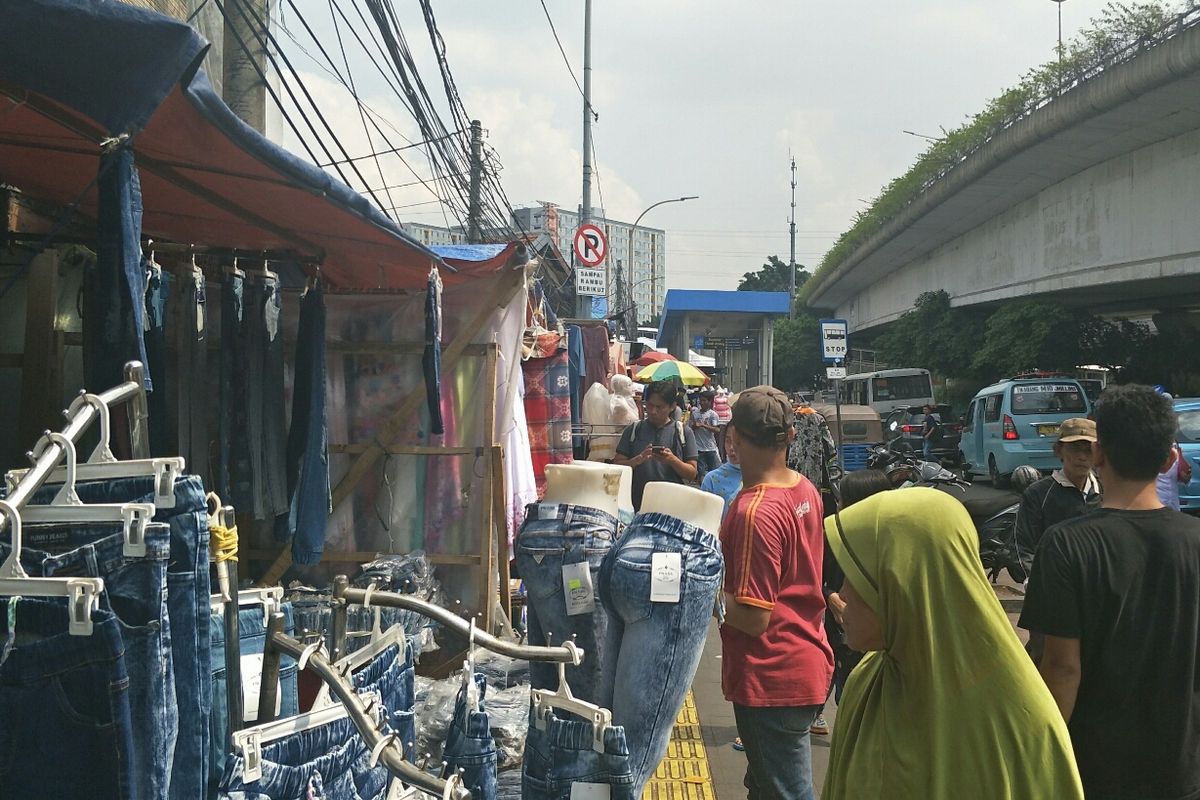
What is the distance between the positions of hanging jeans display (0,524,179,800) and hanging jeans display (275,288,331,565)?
330 cm

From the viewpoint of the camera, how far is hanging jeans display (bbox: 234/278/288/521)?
4824 mm

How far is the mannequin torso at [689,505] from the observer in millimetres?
3035

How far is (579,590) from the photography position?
126 inches

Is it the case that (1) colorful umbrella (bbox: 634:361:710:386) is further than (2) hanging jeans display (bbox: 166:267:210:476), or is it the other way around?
(1) colorful umbrella (bbox: 634:361:710:386)

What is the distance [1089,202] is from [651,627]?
2041 cm

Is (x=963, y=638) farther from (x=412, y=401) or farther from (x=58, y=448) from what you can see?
(x=412, y=401)

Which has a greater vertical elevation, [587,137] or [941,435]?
[587,137]

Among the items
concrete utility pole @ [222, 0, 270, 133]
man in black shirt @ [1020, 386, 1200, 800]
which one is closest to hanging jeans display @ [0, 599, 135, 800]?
man in black shirt @ [1020, 386, 1200, 800]

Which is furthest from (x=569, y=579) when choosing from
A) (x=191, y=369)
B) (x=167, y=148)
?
(x=191, y=369)

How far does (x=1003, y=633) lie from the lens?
1.96 metres

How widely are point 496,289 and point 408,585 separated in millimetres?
1826

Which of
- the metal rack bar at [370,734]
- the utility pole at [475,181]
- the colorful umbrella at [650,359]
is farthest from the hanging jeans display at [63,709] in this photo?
the colorful umbrella at [650,359]

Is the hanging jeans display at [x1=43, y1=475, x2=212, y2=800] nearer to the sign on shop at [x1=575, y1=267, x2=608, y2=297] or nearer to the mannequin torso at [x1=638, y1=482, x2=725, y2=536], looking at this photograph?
the mannequin torso at [x1=638, y1=482, x2=725, y2=536]

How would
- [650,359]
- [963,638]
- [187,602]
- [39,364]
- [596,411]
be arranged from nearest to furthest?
[187,602] → [963,638] → [39,364] → [596,411] → [650,359]
